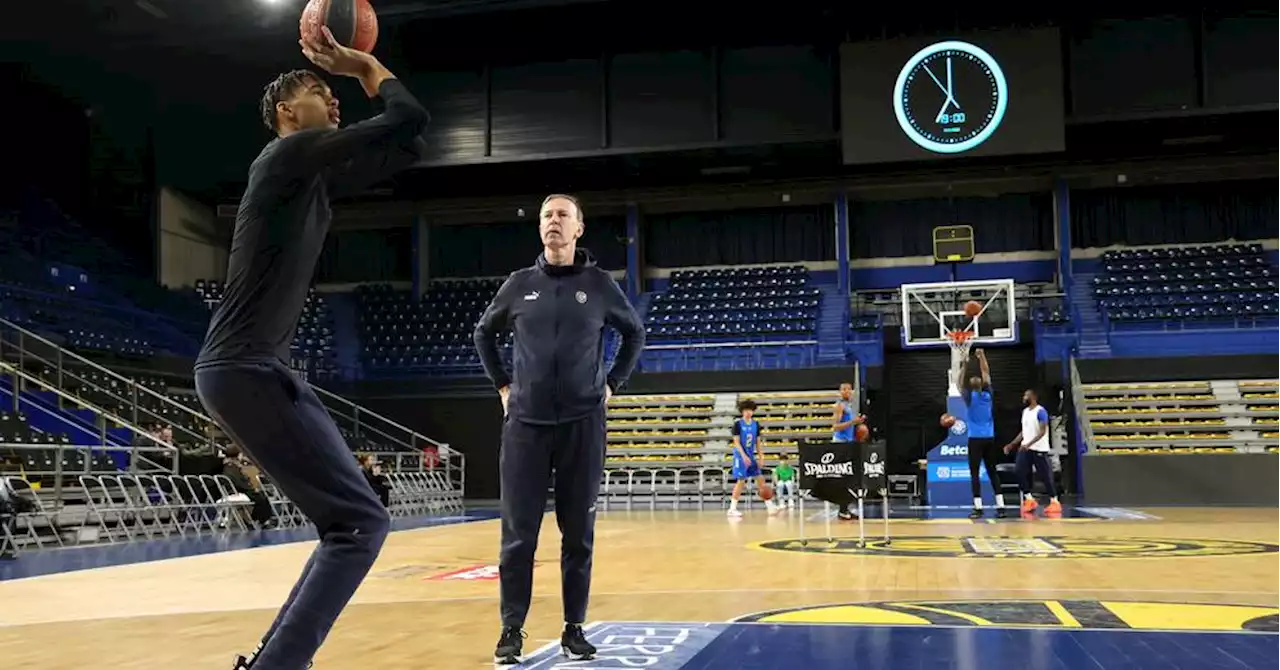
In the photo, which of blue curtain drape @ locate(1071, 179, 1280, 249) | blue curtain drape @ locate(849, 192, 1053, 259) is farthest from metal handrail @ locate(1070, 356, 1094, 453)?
blue curtain drape @ locate(1071, 179, 1280, 249)

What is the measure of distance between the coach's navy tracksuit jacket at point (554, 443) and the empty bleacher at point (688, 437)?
1566 centimetres

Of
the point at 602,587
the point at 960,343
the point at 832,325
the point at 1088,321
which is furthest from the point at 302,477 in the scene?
the point at 1088,321

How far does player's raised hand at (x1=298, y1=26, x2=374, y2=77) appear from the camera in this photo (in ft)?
9.16

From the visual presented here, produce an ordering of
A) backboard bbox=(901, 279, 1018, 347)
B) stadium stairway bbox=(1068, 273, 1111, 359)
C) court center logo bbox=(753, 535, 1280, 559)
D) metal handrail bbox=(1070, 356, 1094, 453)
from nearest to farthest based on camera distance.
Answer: court center logo bbox=(753, 535, 1280, 559)
metal handrail bbox=(1070, 356, 1094, 453)
backboard bbox=(901, 279, 1018, 347)
stadium stairway bbox=(1068, 273, 1111, 359)

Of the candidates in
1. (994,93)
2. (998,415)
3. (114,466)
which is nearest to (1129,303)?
(998,415)

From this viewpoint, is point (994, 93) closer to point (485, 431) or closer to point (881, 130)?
point (881, 130)

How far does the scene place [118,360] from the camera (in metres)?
19.5

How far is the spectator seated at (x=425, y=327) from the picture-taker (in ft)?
81.1

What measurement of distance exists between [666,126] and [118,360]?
38.3 feet

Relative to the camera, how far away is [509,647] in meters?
3.84

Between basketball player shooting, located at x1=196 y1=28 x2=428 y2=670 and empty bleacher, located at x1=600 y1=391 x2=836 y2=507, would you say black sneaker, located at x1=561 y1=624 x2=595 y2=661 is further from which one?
empty bleacher, located at x1=600 y1=391 x2=836 y2=507

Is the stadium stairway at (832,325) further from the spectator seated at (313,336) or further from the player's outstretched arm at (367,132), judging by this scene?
the player's outstretched arm at (367,132)

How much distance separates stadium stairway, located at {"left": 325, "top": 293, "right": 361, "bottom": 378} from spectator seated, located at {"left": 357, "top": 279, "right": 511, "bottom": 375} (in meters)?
0.26

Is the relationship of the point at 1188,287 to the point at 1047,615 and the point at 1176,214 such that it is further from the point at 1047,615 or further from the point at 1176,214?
the point at 1047,615
